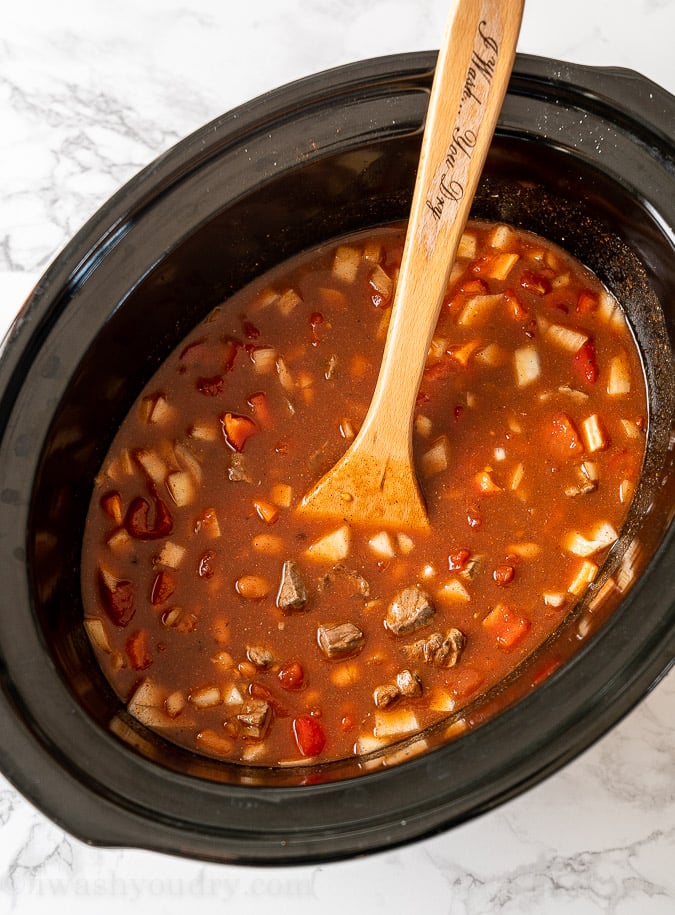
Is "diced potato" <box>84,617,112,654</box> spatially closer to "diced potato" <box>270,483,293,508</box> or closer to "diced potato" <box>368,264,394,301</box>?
"diced potato" <box>270,483,293,508</box>

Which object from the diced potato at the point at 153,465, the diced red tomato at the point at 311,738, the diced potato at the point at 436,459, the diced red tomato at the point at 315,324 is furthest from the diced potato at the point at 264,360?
the diced red tomato at the point at 311,738

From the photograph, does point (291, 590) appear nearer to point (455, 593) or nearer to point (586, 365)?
point (455, 593)

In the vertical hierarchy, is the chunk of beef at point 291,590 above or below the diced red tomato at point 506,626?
above

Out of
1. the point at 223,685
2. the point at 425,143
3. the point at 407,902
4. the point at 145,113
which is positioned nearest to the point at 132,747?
the point at 223,685

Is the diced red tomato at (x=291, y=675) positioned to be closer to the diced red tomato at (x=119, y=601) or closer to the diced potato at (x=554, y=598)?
the diced red tomato at (x=119, y=601)

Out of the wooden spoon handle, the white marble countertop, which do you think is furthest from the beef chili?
the white marble countertop

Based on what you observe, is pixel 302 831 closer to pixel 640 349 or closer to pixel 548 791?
pixel 548 791
